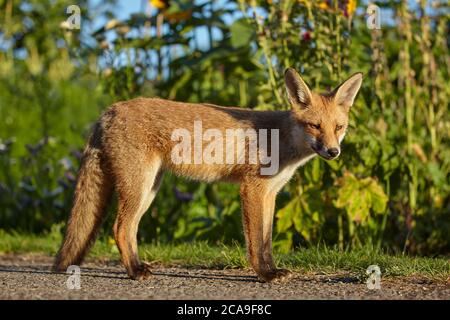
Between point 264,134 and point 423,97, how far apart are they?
259 cm

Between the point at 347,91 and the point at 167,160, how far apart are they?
4.98ft

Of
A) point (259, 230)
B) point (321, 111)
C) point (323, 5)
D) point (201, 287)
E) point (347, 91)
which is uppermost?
point (323, 5)

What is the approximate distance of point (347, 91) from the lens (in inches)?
219

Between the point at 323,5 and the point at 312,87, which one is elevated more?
the point at 323,5

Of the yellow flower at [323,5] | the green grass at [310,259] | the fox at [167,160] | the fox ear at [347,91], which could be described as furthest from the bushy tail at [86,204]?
the yellow flower at [323,5]

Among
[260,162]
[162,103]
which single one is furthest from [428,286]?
[162,103]

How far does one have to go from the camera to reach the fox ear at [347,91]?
5.50 m

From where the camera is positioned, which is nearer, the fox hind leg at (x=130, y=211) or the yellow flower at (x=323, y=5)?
the fox hind leg at (x=130, y=211)

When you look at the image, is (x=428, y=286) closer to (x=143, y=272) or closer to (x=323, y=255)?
(x=323, y=255)

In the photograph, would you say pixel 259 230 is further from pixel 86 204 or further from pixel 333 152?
pixel 86 204

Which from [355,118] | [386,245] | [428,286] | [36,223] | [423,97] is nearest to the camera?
[428,286]

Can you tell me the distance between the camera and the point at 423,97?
7445mm

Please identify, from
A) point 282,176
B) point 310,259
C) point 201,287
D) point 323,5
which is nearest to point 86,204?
point 201,287

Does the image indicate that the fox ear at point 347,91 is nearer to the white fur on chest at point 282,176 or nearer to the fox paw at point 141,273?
the white fur on chest at point 282,176
